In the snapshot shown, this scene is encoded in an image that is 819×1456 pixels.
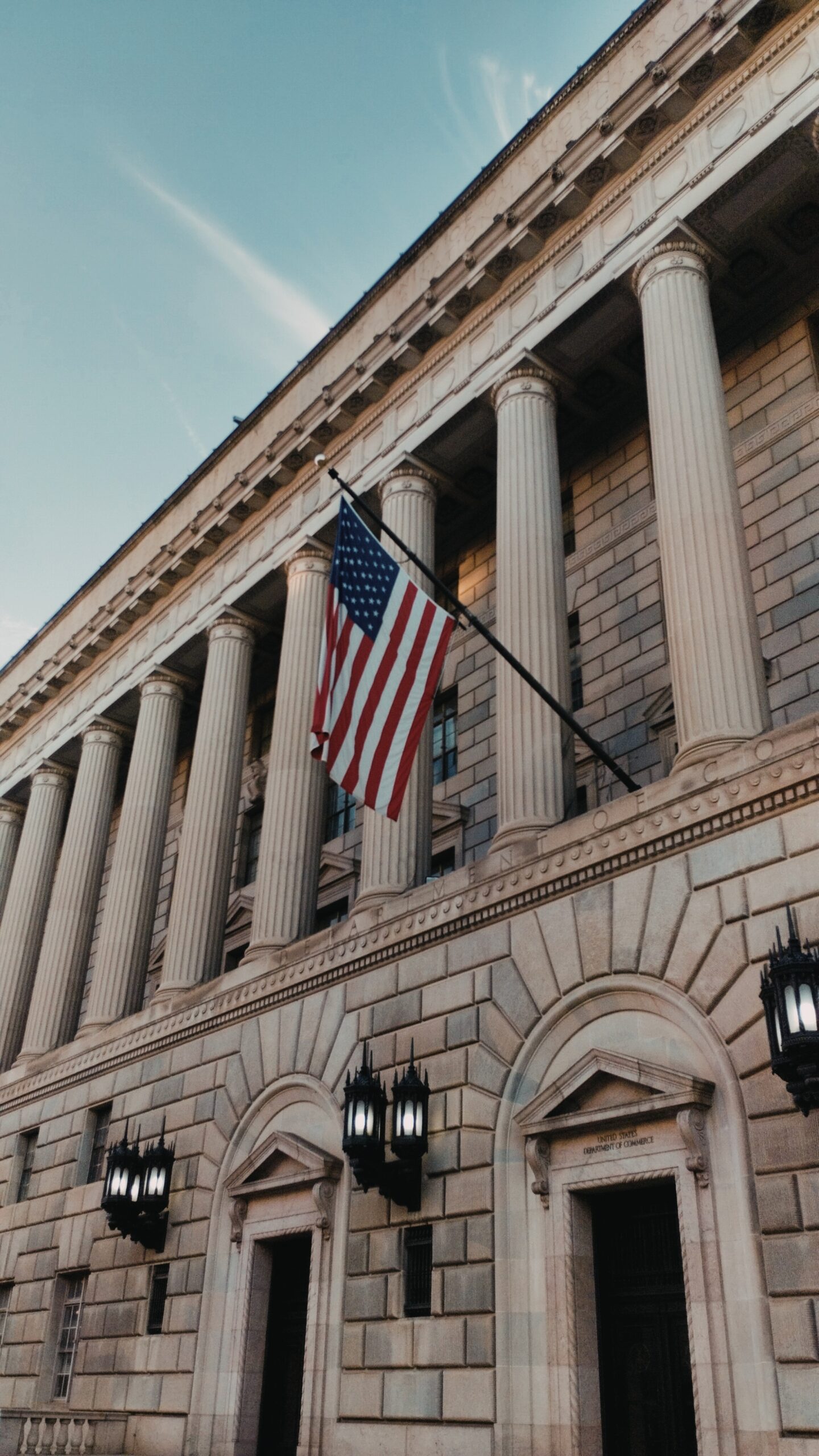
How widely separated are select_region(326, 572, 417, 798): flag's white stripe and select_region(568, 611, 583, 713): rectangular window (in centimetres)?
583

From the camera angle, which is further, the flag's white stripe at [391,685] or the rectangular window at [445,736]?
the rectangular window at [445,736]

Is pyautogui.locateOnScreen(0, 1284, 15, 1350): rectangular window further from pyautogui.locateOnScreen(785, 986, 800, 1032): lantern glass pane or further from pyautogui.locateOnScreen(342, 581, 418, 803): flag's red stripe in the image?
pyautogui.locateOnScreen(785, 986, 800, 1032): lantern glass pane

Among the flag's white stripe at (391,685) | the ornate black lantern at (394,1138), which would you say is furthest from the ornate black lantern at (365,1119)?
the flag's white stripe at (391,685)

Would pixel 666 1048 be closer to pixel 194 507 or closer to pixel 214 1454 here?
pixel 214 1454

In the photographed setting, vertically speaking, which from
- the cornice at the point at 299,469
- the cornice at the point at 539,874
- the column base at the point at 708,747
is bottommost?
the cornice at the point at 539,874

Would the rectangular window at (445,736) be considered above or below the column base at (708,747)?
above

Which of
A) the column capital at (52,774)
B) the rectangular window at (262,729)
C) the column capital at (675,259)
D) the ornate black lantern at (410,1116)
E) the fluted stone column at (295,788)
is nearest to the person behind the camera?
the ornate black lantern at (410,1116)

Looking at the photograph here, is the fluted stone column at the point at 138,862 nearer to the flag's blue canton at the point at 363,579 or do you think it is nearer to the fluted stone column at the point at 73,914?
the fluted stone column at the point at 73,914

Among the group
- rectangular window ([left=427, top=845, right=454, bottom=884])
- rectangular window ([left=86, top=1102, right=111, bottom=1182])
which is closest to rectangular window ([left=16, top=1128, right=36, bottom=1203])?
rectangular window ([left=86, top=1102, right=111, bottom=1182])

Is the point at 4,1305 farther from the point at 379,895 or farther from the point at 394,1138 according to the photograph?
the point at 394,1138

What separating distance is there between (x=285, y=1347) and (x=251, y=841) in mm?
14042

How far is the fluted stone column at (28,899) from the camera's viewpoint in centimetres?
3244

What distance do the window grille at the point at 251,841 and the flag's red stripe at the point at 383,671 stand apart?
14.3 m

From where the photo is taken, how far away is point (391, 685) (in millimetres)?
16984
